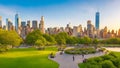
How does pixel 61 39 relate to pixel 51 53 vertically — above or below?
above

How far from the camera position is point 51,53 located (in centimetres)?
4869

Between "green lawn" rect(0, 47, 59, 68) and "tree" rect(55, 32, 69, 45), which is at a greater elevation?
"tree" rect(55, 32, 69, 45)

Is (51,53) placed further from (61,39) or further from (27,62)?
(61,39)

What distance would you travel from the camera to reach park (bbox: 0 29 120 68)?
30775mm

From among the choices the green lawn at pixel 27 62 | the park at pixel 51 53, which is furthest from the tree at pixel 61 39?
the green lawn at pixel 27 62

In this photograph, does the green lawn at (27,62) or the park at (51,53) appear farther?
the green lawn at (27,62)

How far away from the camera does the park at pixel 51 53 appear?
3078 centimetres

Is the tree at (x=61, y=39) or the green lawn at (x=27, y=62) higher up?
the tree at (x=61, y=39)

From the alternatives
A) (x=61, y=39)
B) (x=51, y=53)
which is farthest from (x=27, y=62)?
(x=61, y=39)

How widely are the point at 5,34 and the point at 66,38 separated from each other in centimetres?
4034

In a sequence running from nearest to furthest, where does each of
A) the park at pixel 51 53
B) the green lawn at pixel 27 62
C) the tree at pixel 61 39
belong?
the park at pixel 51 53 < the green lawn at pixel 27 62 < the tree at pixel 61 39

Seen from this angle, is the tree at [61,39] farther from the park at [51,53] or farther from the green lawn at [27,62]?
the green lawn at [27,62]

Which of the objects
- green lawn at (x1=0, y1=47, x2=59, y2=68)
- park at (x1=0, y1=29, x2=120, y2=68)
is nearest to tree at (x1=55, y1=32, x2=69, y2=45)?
park at (x1=0, y1=29, x2=120, y2=68)

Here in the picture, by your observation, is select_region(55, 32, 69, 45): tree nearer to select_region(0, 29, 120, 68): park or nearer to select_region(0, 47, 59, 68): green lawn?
select_region(0, 29, 120, 68): park
